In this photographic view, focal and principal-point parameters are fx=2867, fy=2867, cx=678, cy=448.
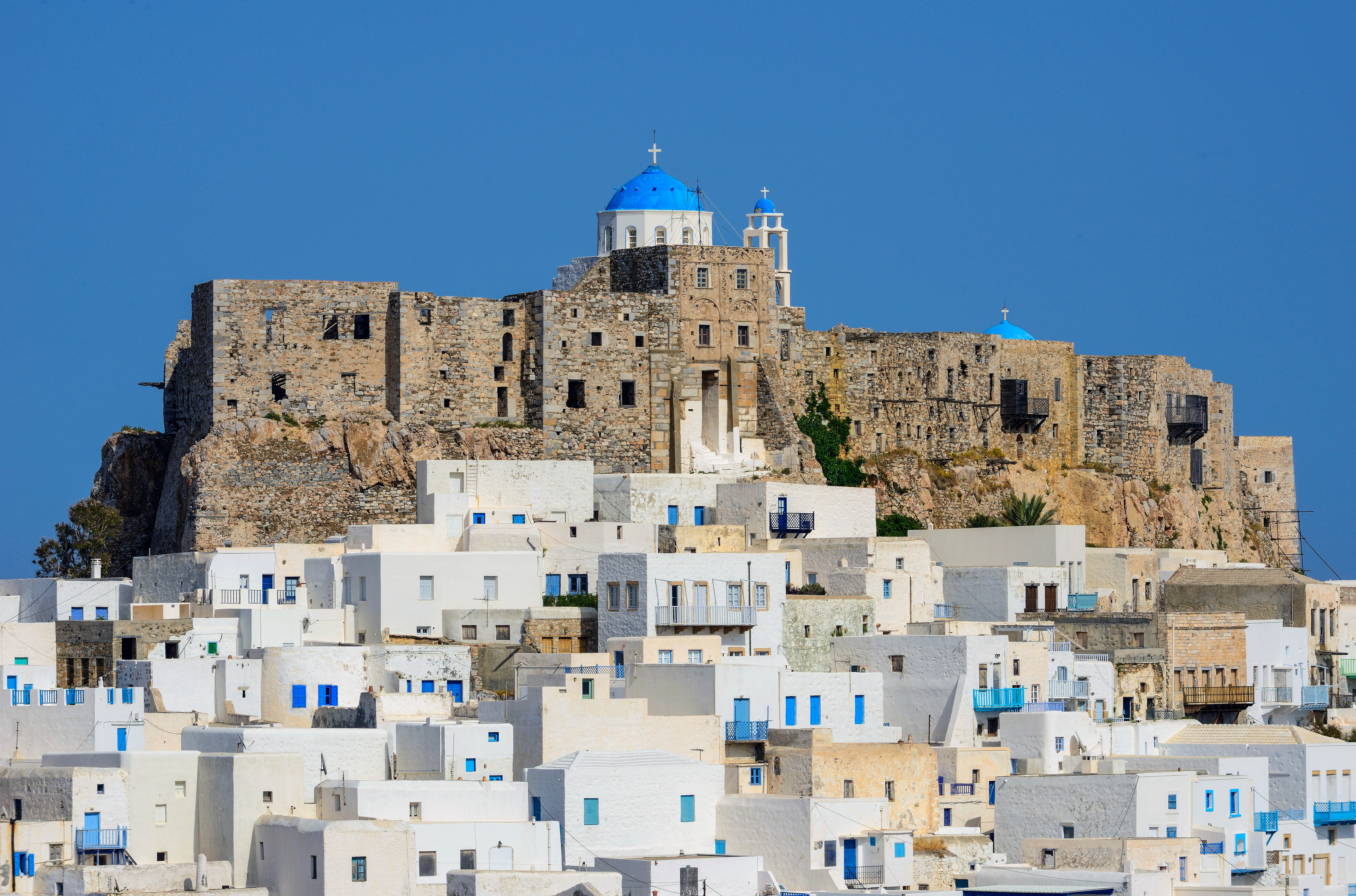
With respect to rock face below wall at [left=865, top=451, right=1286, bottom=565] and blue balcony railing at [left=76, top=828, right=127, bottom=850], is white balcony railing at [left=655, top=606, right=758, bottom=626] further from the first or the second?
rock face below wall at [left=865, top=451, right=1286, bottom=565]

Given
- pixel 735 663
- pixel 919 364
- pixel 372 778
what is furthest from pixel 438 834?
pixel 919 364

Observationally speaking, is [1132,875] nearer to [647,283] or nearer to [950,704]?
[950,704]

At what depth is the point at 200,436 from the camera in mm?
64750

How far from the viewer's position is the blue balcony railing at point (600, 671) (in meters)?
49.0

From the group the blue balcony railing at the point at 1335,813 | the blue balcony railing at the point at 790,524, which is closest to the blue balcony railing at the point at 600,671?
the blue balcony railing at the point at 1335,813

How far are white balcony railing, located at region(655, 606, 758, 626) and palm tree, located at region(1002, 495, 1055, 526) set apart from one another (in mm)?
21641

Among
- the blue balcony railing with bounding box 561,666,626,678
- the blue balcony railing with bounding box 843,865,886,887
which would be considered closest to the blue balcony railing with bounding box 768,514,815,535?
the blue balcony railing with bounding box 561,666,626,678

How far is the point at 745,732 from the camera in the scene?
A: 47.2m

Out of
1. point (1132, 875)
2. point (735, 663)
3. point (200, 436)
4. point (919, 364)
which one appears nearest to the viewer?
point (1132, 875)

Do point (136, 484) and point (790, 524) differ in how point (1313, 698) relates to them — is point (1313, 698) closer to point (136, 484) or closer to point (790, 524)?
point (790, 524)

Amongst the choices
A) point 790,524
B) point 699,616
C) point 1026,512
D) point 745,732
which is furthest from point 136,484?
point 745,732

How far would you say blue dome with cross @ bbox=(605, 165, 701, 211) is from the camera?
77125mm

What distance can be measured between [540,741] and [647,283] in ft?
81.6

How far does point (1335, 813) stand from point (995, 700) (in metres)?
6.43
